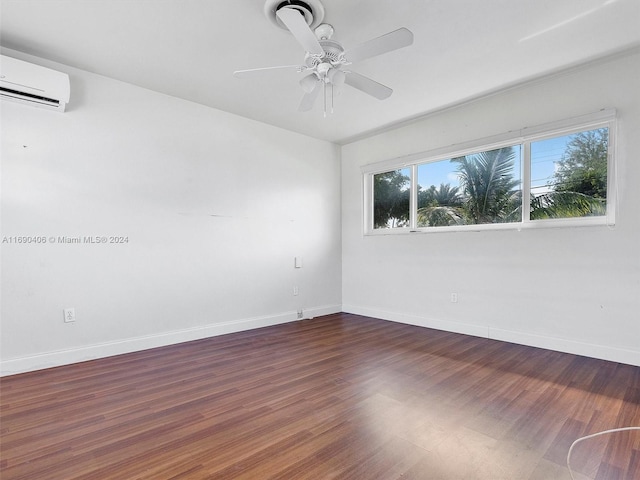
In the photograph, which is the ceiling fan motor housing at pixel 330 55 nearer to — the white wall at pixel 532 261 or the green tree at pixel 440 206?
the white wall at pixel 532 261

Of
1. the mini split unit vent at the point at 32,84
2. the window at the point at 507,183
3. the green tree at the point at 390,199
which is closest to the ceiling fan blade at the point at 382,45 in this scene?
the window at the point at 507,183

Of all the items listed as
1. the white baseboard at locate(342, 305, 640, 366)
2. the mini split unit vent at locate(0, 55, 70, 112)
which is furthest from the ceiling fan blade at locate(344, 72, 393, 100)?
the white baseboard at locate(342, 305, 640, 366)

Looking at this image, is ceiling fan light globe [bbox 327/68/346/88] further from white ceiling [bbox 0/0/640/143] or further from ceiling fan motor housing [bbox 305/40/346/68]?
white ceiling [bbox 0/0/640/143]

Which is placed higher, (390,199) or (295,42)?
(295,42)

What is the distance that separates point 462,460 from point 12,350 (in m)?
3.44

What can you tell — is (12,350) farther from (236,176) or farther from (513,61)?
(513,61)

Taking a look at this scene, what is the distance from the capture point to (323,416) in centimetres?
199

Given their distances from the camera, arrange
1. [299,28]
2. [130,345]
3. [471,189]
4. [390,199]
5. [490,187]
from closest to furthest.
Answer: [299,28] → [130,345] → [490,187] → [471,189] → [390,199]

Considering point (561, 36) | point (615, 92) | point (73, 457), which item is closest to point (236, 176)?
point (73, 457)

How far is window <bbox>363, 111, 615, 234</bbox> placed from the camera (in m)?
3.04

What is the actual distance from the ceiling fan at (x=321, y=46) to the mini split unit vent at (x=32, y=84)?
1.68m

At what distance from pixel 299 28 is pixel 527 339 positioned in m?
3.53

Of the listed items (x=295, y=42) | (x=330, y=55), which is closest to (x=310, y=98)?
(x=295, y=42)

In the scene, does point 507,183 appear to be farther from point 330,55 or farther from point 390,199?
point 330,55
